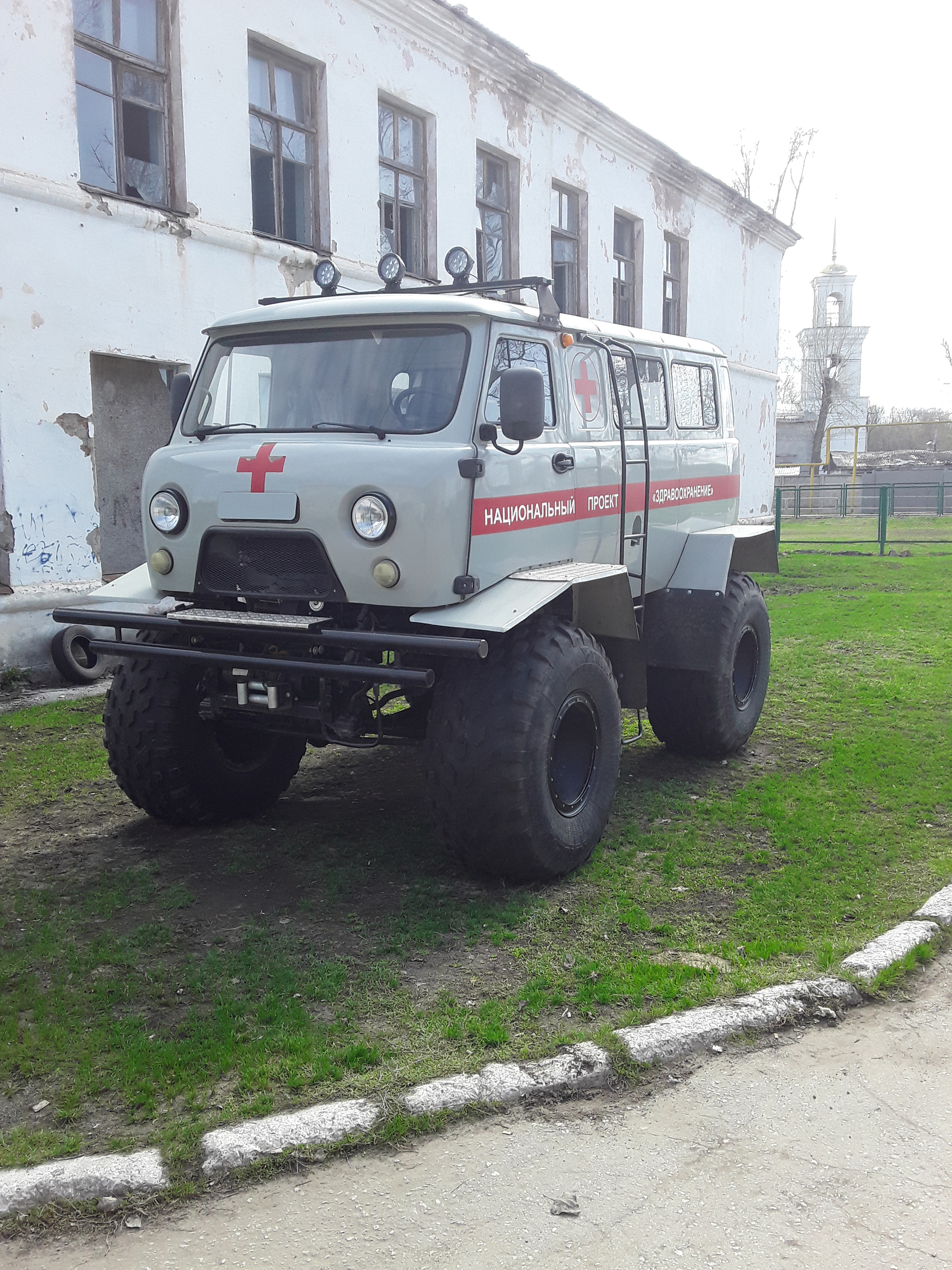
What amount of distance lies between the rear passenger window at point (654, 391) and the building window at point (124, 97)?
20.4 feet

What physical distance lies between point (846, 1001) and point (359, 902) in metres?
2.06

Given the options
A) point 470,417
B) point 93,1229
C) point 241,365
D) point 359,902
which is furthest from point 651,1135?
point 241,365

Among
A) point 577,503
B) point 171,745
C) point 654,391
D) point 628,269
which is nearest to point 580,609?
point 577,503

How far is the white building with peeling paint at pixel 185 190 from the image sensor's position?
960 centimetres

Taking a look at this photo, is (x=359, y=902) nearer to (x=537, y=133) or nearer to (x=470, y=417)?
(x=470, y=417)

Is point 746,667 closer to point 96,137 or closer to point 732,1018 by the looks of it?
point 732,1018

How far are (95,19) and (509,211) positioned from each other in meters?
7.18

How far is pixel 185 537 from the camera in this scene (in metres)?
5.18

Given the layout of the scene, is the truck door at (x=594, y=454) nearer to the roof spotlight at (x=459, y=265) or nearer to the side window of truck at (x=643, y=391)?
the side window of truck at (x=643, y=391)

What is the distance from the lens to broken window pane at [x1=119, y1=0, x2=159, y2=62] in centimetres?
1051

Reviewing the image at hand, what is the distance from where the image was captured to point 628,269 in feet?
63.7

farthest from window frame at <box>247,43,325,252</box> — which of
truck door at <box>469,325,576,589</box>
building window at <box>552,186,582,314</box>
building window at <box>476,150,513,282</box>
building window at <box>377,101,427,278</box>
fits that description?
truck door at <box>469,325,576,589</box>

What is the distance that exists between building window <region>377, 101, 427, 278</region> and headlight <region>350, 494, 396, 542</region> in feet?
32.5

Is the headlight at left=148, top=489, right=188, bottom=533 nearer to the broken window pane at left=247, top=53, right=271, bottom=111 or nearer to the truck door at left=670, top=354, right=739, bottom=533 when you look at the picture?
the truck door at left=670, top=354, right=739, bottom=533
